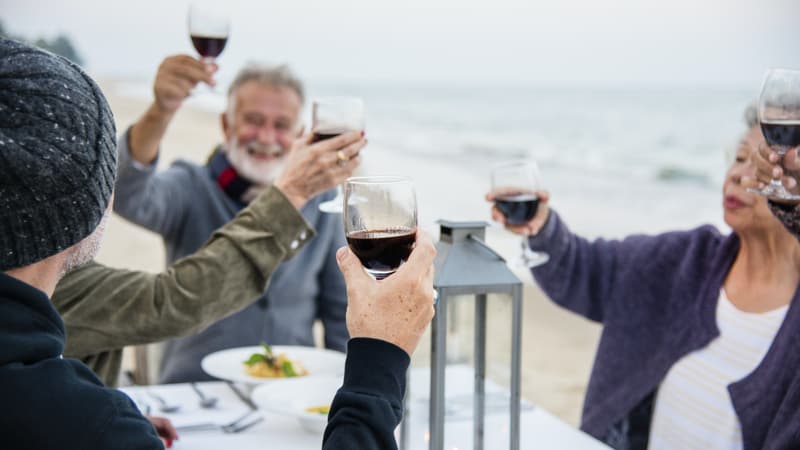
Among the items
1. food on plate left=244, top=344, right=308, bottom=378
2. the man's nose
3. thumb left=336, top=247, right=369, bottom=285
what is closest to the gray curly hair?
the man's nose

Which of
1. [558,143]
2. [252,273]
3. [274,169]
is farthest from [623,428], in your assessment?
[558,143]

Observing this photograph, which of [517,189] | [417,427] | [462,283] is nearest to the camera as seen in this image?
[462,283]

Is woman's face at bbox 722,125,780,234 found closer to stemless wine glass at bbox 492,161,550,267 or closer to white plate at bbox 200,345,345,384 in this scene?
stemless wine glass at bbox 492,161,550,267

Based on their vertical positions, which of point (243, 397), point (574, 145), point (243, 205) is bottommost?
point (574, 145)

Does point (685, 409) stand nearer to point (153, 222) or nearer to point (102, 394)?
point (102, 394)

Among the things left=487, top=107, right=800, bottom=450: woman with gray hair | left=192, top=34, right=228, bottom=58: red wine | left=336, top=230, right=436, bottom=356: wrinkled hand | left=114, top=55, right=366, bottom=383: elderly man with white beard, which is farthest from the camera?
left=114, top=55, right=366, bottom=383: elderly man with white beard

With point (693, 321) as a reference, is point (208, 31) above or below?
above

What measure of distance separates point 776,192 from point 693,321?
2.32 ft

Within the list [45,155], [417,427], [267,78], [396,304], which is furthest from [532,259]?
[45,155]

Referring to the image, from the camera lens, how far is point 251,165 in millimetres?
3473

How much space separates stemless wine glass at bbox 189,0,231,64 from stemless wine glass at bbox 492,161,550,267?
1.01 metres

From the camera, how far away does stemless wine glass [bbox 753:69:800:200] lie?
185 cm

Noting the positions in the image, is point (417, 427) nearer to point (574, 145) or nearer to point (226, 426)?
point (226, 426)

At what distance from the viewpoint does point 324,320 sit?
345cm
